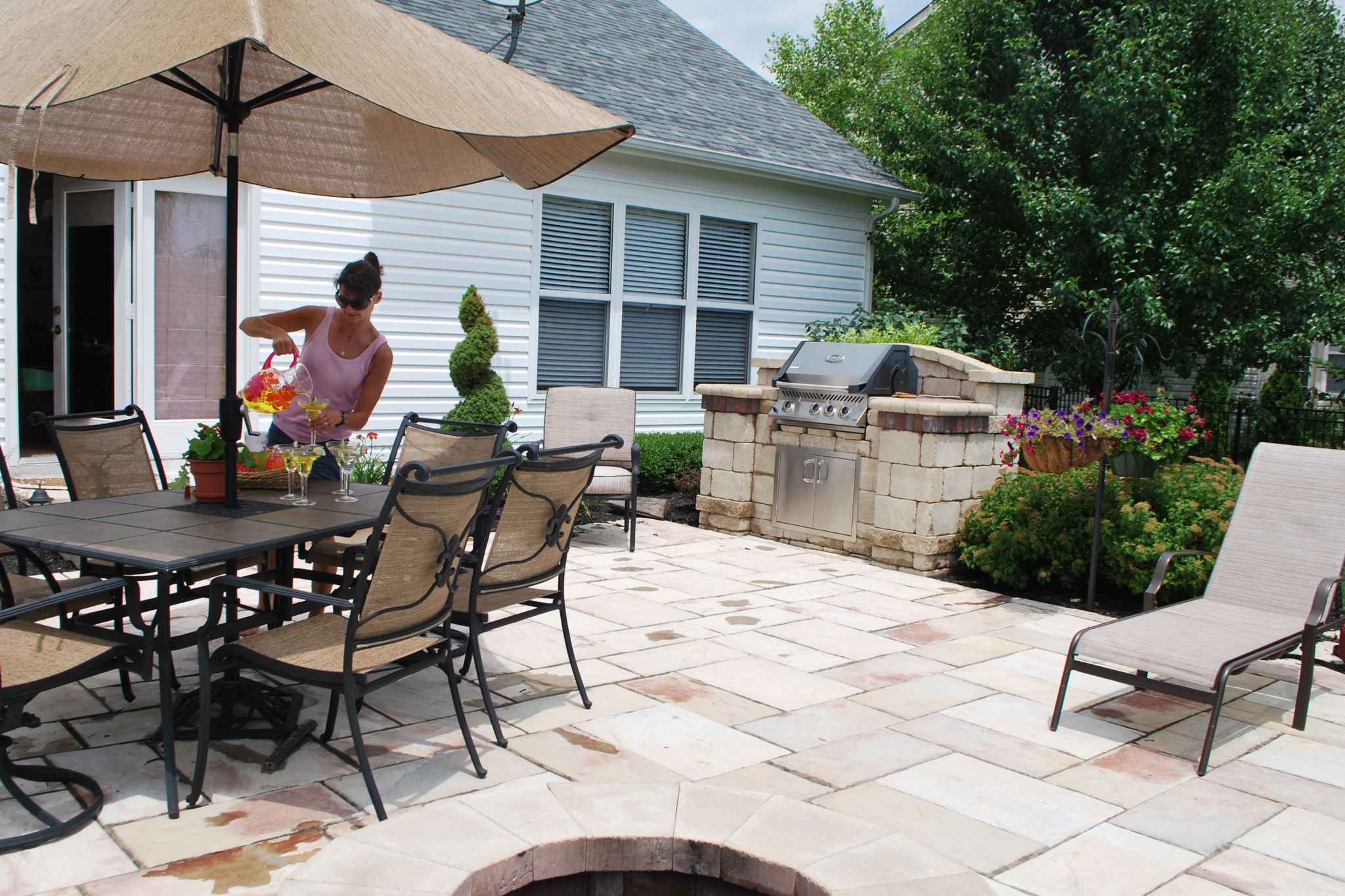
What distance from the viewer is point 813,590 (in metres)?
6.26

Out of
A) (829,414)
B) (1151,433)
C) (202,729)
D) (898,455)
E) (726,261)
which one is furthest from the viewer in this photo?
(726,261)

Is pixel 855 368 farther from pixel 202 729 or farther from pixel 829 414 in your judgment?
pixel 202 729

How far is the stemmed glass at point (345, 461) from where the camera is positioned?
13.2 ft

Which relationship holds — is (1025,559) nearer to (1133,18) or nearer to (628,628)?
(628,628)

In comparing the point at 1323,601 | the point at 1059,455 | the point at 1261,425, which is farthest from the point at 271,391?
the point at 1261,425

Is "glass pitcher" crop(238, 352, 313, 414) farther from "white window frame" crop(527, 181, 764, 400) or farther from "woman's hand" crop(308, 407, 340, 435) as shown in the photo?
"white window frame" crop(527, 181, 764, 400)

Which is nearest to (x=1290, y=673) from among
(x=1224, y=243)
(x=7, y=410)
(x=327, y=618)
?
(x=327, y=618)

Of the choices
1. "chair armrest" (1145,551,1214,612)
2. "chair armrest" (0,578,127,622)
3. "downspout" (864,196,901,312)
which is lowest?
"chair armrest" (1145,551,1214,612)

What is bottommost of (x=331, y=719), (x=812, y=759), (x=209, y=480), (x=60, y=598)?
(x=812, y=759)

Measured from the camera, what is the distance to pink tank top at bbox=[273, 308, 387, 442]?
4.60m

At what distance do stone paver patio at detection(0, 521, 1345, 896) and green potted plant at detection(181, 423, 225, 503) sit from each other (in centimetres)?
83

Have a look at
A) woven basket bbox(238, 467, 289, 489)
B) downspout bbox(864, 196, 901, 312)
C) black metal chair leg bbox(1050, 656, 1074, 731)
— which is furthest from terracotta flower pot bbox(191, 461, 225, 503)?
downspout bbox(864, 196, 901, 312)

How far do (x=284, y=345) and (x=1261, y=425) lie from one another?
1259 cm

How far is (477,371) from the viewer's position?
27.9 ft
